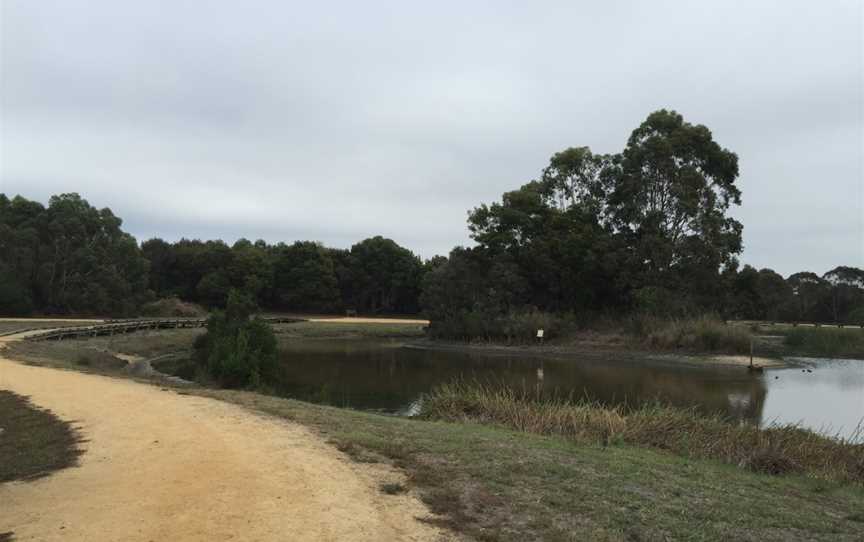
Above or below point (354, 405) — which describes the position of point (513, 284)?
above

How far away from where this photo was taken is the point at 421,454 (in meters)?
9.39

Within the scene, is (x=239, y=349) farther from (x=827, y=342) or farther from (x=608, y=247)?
(x=827, y=342)

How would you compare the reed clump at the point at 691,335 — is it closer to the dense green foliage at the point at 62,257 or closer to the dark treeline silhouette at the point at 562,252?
the dark treeline silhouette at the point at 562,252

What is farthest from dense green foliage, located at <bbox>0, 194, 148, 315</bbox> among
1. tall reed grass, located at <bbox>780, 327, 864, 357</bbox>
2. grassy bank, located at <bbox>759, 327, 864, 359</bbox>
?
tall reed grass, located at <bbox>780, 327, 864, 357</bbox>

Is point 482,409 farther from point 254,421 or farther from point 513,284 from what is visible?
point 513,284

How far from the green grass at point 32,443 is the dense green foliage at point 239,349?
362 inches

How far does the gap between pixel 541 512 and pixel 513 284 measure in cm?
4940

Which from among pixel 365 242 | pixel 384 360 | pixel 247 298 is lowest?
pixel 384 360

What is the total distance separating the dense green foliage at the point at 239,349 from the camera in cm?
2225

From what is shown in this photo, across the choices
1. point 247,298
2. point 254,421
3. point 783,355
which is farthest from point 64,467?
point 783,355

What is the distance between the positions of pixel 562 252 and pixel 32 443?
48987 mm

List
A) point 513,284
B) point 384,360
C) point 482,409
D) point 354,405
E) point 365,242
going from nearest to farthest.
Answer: point 482,409 → point 354,405 → point 384,360 → point 513,284 → point 365,242

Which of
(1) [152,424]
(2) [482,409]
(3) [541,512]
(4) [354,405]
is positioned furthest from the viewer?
(4) [354,405]

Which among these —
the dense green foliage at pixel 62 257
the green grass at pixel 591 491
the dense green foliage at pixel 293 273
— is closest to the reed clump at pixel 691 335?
the green grass at pixel 591 491
